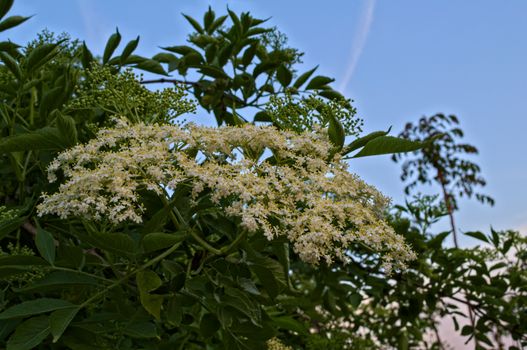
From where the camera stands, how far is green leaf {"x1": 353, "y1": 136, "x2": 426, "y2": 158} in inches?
70.4

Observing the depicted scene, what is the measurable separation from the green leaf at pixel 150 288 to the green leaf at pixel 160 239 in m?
0.08

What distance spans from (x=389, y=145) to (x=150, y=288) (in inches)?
30.6

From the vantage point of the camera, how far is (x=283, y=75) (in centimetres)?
275

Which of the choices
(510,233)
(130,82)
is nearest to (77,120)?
(130,82)

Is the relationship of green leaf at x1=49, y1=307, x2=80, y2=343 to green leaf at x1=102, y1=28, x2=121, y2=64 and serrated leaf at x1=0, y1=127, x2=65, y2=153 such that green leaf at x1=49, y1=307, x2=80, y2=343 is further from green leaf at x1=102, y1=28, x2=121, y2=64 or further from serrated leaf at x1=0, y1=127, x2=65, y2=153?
green leaf at x1=102, y1=28, x2=121, y2=64

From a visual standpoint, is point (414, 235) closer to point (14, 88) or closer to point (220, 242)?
point (220, 242)

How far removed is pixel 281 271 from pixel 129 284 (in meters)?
0.47

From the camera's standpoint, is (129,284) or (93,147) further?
(129,284)

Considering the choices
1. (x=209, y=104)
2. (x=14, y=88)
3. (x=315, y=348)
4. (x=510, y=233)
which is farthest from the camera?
(x=510, y=233)

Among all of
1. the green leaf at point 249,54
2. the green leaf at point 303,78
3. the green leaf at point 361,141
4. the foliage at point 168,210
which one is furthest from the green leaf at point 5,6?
the green leaf at point 361,141

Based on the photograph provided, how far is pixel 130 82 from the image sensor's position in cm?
201

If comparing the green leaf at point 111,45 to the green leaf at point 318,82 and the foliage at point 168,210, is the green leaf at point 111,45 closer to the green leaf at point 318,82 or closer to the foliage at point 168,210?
the foliage at point 168,210

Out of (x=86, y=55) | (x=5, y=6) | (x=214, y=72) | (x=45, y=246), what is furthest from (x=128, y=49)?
(x=45, y=246)

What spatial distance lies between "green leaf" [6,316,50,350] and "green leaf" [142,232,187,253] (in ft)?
1.49
